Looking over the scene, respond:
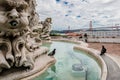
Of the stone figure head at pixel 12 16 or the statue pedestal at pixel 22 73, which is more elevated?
the stone figure head at pixel 12 16

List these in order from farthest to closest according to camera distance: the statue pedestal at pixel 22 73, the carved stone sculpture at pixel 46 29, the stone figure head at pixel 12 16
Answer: the carved stone sculpture at pixel 46 29, the statue pedestal at pixel 22 73, the stone figure head at pixel 12 16

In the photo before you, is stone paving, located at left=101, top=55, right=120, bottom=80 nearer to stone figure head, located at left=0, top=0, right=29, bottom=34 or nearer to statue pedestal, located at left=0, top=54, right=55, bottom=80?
statue pedestal, located at left=0, top=54, right=55, bottom=80

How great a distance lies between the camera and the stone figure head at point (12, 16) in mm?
6160

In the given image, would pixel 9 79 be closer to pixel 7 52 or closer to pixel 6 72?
pixel 6 72

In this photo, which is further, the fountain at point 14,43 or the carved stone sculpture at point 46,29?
the carved stone sculpture at point 46,29

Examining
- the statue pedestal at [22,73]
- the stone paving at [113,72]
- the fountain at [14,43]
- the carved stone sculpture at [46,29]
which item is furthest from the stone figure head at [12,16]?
the carved stone sculpture at [46,29]

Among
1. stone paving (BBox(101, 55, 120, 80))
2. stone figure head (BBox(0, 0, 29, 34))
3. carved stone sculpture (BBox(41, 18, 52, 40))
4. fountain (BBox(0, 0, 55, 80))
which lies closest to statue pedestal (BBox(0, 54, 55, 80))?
fountain (BBox(0, 0, 55, 80))

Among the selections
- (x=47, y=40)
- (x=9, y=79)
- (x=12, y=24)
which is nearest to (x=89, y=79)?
(x=9, y=79)

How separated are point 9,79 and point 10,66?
55cm

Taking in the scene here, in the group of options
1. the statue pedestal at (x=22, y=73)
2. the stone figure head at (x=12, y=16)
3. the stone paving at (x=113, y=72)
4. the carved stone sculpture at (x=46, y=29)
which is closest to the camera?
the stone paving at (x=113, y=72)

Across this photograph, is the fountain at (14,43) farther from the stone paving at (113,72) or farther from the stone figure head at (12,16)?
the stone paving at (113,72)

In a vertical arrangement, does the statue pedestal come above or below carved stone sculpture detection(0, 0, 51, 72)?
below

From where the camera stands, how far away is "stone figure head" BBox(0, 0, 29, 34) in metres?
6.16

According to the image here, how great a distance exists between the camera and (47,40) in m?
21.8
